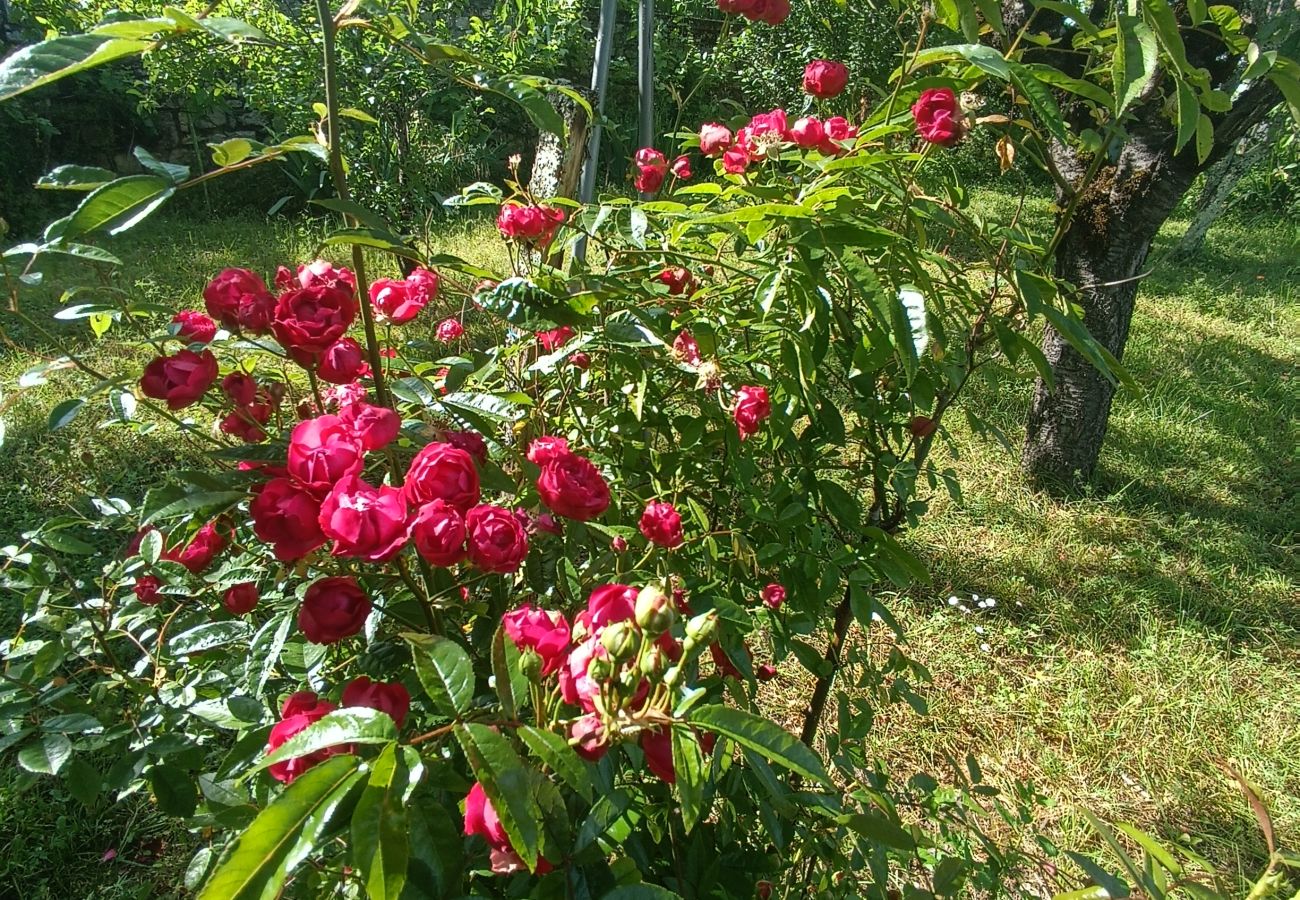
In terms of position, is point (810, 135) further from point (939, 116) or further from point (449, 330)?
point (449, 330)

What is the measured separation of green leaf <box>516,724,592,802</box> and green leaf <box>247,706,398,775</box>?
0.09 meters

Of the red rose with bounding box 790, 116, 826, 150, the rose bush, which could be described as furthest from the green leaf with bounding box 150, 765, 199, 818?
the red rose with bounding box 790, 116, 826, 150

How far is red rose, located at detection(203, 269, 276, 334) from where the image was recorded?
729 millimetres

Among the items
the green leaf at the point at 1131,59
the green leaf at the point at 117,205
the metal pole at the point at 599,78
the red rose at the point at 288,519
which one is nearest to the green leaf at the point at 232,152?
the green leaf at the point at 117,205

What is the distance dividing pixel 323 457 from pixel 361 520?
0.22ft

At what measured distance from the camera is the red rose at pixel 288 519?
63 centimetres

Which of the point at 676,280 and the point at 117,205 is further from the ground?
the point at 117,205

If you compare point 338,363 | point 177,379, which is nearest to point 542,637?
point 338,363

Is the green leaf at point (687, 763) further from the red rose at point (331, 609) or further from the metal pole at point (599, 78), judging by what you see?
the metal pole at point (599, 78)

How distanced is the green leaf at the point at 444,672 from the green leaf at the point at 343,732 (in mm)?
37

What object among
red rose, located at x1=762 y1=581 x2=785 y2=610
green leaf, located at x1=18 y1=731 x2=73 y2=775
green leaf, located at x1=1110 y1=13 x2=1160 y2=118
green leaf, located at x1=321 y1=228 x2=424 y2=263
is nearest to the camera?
green leaf, located at x1=321 y1=228 x2=424 y2=263

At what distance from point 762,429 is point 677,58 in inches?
268

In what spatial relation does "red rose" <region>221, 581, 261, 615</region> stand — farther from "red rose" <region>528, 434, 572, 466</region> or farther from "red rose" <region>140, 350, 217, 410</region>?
"red rose" <region>528, 434, 572, 466</region>

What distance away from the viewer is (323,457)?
2.05 feet
